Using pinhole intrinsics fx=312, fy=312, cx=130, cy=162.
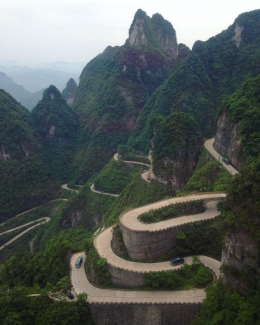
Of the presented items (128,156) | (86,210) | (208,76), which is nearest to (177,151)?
(128,156)

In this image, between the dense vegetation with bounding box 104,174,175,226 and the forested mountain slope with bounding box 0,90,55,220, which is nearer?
the dense vegetation with bounding box 104,174,175,226

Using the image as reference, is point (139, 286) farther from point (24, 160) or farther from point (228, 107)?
point (24, 160)

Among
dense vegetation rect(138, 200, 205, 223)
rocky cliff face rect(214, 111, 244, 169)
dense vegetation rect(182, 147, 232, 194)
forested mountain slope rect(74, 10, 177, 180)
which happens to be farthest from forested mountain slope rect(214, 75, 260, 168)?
forested mountain slope rect(74, 10, 177, 180)

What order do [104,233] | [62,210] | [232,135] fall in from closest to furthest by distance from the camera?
[104,233], [232,135], [62,210]

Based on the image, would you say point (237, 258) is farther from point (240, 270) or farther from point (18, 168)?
point (18, 168)

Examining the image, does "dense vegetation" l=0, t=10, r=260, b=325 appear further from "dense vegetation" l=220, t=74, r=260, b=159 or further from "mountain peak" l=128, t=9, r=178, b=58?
"mountain peak" l=128, t=9, r=178, b=58

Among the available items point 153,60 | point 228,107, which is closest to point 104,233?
point 228,107

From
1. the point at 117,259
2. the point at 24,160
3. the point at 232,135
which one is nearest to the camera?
the point at 117,259

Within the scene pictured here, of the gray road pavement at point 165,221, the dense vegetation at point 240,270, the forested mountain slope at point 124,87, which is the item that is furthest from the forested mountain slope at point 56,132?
the dense vegetation at point 240,270
